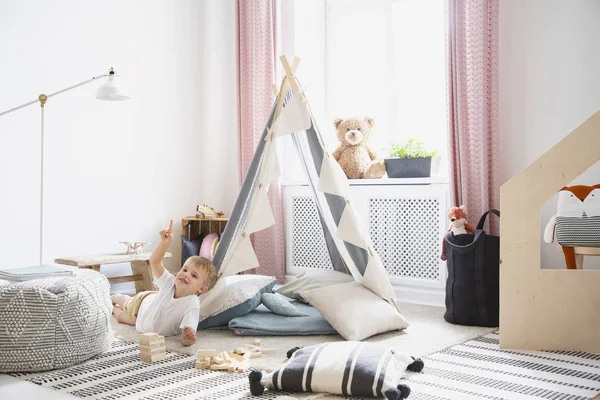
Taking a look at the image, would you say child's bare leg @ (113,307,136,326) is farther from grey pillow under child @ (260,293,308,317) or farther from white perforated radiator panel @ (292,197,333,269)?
white perforated radiator panel @ (292,197,333,269)

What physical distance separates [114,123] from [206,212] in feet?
2.85

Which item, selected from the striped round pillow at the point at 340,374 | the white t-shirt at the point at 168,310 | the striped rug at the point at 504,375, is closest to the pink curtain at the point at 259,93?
the white t-shirt at the point at 168,310

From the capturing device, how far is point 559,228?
2.88m

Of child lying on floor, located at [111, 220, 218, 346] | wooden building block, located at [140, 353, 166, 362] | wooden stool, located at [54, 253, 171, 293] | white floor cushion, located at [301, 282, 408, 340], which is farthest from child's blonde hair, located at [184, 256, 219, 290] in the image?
wooden stool, located at [54, 253, 171, 293]

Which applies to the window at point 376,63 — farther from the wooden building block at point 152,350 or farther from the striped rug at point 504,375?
the wooden building block at point 152,350

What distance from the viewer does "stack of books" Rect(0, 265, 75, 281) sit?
2.41 metres

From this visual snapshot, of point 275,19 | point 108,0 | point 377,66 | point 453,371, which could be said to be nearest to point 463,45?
point 377,66

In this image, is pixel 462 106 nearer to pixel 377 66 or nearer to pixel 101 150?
pixel 377 66

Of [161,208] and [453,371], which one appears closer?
[453,371]

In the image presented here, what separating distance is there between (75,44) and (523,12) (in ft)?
8.72

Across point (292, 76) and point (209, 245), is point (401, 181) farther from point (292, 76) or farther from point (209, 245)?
point (209, 245)

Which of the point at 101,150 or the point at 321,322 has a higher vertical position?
the point at 101,150

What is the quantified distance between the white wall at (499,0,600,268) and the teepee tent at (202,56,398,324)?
3.43ft

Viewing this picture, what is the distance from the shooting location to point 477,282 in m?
3.02
